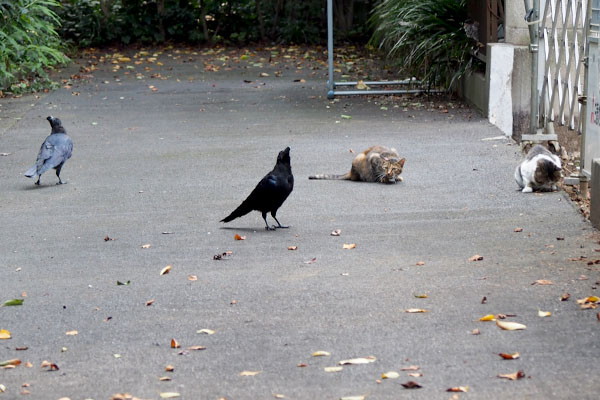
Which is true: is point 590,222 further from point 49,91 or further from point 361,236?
point 49,91

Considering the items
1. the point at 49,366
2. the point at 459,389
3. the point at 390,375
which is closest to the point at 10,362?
the point at 49,366

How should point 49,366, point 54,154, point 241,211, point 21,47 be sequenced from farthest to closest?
point 21,47 → point 54,154 → point 241,211 → point 49,366

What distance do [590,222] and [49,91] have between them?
10751 mm

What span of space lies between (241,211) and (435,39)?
6.99m

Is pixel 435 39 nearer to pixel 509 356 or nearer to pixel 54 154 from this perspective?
pixel 54 154

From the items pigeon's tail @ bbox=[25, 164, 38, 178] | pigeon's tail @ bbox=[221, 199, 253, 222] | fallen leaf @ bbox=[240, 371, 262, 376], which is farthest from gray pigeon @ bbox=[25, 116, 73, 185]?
fallen leaf @ bbox=[240, 371, 262, 376]

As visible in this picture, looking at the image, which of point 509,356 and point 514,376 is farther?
point 509,356

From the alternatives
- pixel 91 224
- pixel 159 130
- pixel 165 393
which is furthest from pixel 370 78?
pixel 165 393

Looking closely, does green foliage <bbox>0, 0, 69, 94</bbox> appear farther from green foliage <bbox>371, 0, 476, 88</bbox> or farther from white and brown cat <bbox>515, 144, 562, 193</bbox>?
white and brown cat <bbox>515, 144, 562, 193</bbox>

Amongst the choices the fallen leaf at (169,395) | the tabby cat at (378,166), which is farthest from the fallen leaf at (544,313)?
the tabby cat at (378,166)

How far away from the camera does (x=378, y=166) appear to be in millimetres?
8617

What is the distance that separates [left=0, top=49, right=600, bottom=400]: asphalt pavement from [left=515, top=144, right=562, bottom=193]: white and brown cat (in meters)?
0.12

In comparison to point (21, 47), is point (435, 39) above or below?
above

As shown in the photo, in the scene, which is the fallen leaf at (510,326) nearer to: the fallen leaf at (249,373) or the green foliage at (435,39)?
the fallen leaf at (249,373)
